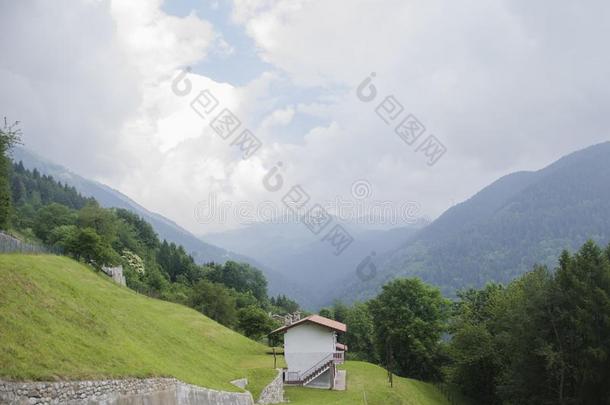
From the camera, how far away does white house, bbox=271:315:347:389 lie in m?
50.0

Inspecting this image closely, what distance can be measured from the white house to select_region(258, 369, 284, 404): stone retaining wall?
860 centimetres

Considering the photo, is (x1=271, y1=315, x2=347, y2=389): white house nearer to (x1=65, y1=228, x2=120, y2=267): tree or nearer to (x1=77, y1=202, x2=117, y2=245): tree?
(x1=65, y1=228, x2=120, y2=267): tree

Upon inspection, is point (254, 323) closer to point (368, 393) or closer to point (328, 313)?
point (368, 393)

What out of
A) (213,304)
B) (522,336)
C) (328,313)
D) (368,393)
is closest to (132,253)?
(213,304)

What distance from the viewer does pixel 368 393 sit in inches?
1797

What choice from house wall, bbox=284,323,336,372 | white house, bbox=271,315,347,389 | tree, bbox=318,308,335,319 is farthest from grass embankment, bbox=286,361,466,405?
tree, bbox=318,308,335,319

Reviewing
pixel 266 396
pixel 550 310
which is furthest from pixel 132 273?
pixel 550 310

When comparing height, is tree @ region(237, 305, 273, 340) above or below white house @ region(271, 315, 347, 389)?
above

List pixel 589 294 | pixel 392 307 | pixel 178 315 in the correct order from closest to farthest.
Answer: pixel 589 294
pixel 178 315
pixel 392 307

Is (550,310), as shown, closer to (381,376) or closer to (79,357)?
(381,376)

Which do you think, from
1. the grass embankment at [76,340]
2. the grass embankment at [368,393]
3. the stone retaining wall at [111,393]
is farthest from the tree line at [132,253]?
the stone retaining wall at [111,393]

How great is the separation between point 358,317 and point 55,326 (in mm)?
90565

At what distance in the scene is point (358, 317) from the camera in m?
106

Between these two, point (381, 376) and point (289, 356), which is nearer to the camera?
point (289, 356)
